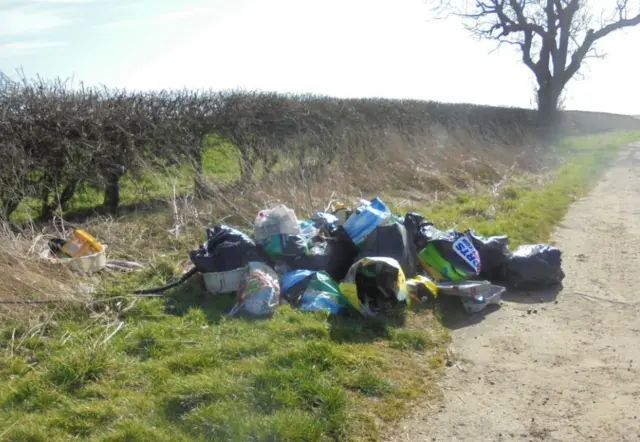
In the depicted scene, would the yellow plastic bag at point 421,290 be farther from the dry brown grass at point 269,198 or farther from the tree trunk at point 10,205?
the tree trunk at point 10,205

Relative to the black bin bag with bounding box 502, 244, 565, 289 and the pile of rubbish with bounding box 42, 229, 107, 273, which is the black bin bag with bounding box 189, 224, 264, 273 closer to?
the pile of rubbish with bounding box 42, 229, 107, 273

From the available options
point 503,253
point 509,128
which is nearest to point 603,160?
point 509,128

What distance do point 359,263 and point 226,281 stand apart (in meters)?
1.22

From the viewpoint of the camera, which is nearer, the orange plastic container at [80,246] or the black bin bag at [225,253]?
the black bin bag at [225,253]

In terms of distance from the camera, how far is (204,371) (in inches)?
168

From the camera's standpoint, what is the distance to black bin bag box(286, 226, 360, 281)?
6.17 meters

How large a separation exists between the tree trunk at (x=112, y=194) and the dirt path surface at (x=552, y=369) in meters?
5.16

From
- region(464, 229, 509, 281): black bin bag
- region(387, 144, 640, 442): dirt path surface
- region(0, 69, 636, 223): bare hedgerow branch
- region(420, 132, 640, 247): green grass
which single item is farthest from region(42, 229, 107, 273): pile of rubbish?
region(420, 132, 640, 247): green grass

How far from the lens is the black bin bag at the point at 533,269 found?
21.8 feet

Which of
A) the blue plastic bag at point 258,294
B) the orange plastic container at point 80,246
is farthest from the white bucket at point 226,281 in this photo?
the orange plastic container at point 80,246

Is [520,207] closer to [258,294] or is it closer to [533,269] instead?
[533,269]

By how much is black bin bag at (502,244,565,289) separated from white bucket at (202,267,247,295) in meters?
2.82

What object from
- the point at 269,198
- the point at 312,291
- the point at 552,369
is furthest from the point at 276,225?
the point at 552,369

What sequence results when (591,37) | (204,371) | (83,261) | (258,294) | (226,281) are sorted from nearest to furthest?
(204,371)
(258,294)
(226,281)
(83,261)
(591,37)
